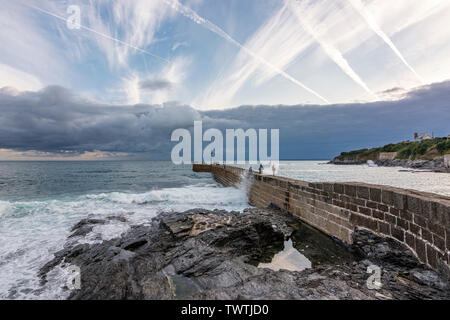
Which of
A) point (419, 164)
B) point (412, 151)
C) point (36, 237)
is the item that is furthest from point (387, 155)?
point (36, 237)

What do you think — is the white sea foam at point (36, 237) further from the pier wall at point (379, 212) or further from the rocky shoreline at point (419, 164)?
the rocky shoreline at point (419, 164)

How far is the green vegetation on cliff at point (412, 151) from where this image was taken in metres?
55.1

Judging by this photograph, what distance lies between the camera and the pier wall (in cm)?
367

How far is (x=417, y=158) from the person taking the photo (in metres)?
62.9

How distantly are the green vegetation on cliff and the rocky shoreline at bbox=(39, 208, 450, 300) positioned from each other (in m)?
71.1

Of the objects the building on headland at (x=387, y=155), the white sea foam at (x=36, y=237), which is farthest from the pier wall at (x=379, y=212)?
the building on headland at (x=387, y=155)

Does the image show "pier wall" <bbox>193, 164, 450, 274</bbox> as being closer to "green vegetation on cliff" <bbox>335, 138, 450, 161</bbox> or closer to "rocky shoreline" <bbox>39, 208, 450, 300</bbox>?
"rocky shoreline" <bbox>39, 208, 450, 300</bbox>

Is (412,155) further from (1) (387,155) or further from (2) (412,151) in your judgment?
(1) (387,155)

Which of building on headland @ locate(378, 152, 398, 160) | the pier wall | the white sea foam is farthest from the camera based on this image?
building on headland @ locate(378, 152, 398, 160)

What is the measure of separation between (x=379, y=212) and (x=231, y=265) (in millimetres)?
4140

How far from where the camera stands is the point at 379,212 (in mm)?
5180

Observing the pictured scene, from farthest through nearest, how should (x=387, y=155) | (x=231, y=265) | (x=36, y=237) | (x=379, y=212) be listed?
→ 1. (x=387, y=155)
2. (x=36, y=237)
3. (x=379, y=212)
4. (x=231, y=265)

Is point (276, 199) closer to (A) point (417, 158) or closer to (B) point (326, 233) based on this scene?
(B) point (326, 233)

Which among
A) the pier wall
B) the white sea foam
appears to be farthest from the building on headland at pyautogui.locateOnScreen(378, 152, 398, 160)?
the white sea foam
